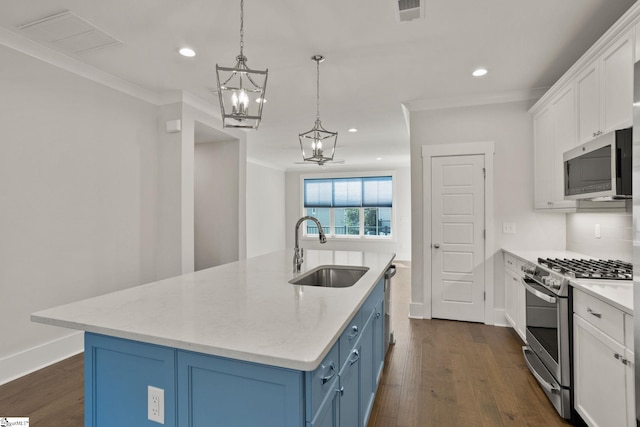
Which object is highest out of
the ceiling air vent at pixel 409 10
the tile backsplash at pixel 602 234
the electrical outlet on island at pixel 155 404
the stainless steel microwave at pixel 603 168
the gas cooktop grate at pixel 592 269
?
the ceiling air vent at pixel 409 10

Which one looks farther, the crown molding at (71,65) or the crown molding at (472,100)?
the crown molding at (472,100)

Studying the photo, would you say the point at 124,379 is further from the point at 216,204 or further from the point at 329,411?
the point at 216,204

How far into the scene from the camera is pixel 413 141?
13.3ft

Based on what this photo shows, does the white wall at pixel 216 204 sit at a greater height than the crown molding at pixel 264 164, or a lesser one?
lesser

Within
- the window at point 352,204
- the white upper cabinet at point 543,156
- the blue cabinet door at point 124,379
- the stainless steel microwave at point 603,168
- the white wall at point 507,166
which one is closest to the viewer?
the blue cabinet door at point 124,379

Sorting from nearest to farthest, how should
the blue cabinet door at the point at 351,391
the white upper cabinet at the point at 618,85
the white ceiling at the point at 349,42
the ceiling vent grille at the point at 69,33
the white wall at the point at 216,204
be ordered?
1. the blue cabinet door at the point at 351,391
2. the white upper cabinet at the point at 618,85
3. the white ceiling at the point at 349,42
4. the ceiling vent grille at the point at 69,33
5. the white wall at the point at 216,204

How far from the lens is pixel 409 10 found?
2176 millimetres

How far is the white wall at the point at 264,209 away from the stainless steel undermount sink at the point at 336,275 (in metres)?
5.50

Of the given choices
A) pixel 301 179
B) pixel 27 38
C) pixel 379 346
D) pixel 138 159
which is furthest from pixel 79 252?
pixel 301 179

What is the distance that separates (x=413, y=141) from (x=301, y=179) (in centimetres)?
571

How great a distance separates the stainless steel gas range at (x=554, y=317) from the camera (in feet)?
6.64

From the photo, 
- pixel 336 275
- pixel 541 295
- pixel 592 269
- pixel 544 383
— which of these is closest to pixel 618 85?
pixel 592 269

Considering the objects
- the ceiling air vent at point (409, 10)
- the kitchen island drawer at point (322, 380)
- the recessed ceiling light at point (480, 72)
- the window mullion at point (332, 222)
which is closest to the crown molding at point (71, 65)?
the ceiling air vent at point (409, 10)

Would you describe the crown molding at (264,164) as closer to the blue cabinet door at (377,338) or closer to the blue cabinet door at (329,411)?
the blue cabinet door at (377,338)
